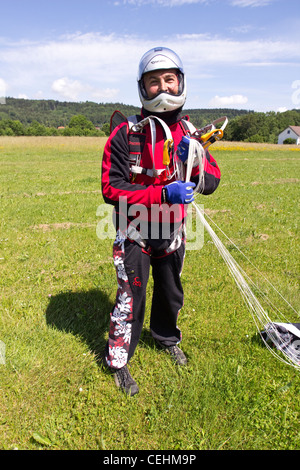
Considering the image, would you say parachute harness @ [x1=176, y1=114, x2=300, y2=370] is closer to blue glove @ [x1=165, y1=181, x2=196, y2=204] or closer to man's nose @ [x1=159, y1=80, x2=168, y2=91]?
blue glove @ [x1=165, y1=181, x2=196, y2=204]

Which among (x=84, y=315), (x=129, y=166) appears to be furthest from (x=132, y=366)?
(x=129, y=166)

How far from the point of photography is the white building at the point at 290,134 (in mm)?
81731

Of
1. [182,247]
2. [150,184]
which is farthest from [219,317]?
[150,184]

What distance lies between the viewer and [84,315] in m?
3.91

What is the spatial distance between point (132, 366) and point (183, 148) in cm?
222

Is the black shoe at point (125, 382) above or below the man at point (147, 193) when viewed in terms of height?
below

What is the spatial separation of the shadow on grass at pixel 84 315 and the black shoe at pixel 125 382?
1.06ft

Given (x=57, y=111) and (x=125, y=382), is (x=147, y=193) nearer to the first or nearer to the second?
(x=125, y=382)

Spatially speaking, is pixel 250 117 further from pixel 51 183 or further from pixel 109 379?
pixel 109 379

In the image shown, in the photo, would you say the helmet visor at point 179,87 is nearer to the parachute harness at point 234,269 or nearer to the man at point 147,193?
the man at point 147,193

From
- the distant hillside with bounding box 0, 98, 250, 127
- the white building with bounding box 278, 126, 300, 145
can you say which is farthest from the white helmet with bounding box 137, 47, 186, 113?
the distant hillside with bounding box 0, 98, 250, 127

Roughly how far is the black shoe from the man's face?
2.48 metres

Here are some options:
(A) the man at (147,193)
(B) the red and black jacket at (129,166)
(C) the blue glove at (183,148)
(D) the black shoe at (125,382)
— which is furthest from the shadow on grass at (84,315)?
(C) the blue glove at (183,148)

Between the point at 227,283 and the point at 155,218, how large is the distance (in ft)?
8.44
